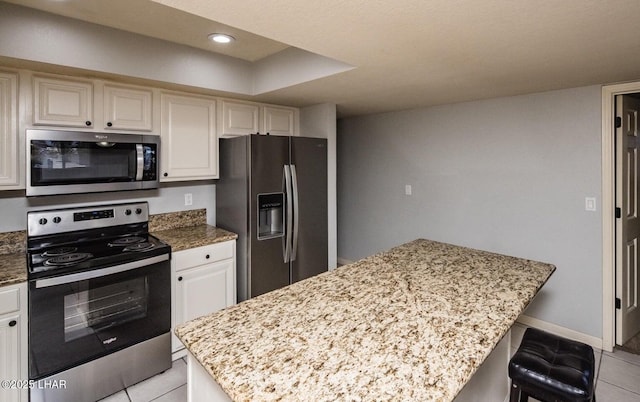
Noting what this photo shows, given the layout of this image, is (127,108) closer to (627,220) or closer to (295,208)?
(295,208)

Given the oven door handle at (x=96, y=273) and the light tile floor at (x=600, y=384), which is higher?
the oven door handle at (x=96, y=273)

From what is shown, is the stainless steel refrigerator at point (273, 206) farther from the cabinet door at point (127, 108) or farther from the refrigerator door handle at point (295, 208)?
the cabinet door at point (127, 108)

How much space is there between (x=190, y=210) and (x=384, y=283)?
2106 millimetres

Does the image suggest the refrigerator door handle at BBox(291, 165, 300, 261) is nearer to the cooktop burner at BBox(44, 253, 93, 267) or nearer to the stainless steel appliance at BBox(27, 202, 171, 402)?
the stainless steel appliance at BBox(27, 202, 171, 402)

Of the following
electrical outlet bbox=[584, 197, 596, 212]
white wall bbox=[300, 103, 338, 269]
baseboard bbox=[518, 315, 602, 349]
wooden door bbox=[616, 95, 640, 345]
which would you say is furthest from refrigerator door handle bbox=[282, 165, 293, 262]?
wooden door bbox=[616, 95, 640, 345]

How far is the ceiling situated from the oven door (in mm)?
1517

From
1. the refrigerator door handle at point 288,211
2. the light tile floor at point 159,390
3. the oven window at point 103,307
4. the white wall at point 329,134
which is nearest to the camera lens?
the oven window at point 103,307

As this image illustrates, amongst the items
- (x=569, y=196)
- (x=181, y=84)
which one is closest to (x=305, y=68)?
(x=181, y=84)

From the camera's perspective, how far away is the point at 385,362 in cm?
98

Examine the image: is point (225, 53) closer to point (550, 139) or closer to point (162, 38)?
point (162, 38)

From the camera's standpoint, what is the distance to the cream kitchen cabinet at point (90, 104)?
6.94ft

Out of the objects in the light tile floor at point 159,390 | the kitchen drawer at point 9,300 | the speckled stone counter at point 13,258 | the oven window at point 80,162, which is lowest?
the light tile floor at point 159,390

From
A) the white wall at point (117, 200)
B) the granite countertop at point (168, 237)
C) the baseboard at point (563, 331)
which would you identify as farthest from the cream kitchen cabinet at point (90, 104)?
the baseboard at point (563, 331)

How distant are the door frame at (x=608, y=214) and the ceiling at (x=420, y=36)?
0.16 meters
